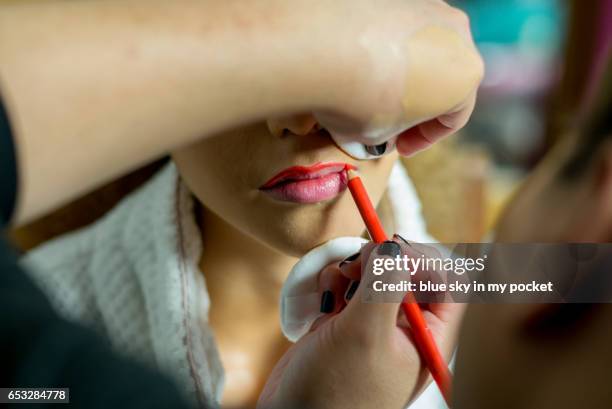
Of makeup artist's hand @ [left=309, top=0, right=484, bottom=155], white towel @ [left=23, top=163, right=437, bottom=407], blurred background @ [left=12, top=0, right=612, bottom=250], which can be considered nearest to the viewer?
makeup artist's hand @ [left=309, top=0, right=484, bottom=155]

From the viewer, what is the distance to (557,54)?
6.14 feet

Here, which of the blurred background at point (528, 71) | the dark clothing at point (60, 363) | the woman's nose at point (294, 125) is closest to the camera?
the dark clothing at point (60, 363)

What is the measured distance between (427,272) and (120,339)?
12.8 inches

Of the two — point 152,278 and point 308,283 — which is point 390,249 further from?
point 152,278

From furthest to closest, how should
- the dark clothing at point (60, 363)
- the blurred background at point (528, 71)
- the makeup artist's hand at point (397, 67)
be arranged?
the blurred background at point (528, 71) → the makeup artist's hand at point (397, 67) → the dark clothing at point (60, 363)

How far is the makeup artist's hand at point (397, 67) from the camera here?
330mm

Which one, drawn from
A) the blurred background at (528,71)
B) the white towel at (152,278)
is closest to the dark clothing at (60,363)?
the white towel at (152,278)

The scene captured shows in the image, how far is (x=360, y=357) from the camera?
394mm

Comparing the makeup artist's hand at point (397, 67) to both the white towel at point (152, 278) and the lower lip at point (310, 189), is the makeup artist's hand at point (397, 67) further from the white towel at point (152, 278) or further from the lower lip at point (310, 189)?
the white towel at point (152, 278)

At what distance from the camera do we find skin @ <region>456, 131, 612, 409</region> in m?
0.23

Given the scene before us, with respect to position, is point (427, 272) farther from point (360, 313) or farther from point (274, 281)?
point (274, 281)

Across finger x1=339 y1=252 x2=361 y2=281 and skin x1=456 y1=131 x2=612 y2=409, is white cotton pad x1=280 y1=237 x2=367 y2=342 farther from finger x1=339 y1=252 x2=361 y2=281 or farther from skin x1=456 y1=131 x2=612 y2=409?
skin x1=456 y1=131 x2=612 y2=409

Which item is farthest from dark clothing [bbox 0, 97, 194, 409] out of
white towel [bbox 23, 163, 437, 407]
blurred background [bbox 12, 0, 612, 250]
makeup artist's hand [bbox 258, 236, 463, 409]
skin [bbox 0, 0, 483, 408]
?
blurred background [bbox 12, 0, 612, 250]

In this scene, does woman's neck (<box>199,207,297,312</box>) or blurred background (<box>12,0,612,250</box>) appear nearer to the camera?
woman's neck (<box>199,207,297,312</box>)
